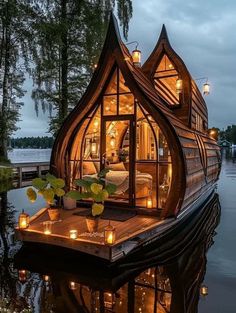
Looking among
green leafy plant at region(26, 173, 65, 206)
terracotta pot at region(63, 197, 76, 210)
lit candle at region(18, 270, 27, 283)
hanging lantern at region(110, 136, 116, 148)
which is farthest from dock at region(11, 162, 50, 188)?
lit candle at region(18, 270, 27, 283)

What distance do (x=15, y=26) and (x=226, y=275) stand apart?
538 inches

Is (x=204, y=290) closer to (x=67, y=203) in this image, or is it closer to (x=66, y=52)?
(x=67, y=203)

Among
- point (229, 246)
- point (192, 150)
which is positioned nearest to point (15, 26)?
point (192, 150)

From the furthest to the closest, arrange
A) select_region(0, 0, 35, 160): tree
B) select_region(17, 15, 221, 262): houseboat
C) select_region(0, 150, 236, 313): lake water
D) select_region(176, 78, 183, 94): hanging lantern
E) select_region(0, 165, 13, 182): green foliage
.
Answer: select_region(0, 0, 35, 160): tree, select_region(0, 165, 13, 182): green foliage, select_region(176, 78, 183, 94): hanging lantern, select_region(17, 15, 221, 262): houseboat, select_region(0, 150, 236, 313): lake water

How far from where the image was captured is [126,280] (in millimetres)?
4391

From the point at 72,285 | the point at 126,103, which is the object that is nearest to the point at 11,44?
the point at 126,103

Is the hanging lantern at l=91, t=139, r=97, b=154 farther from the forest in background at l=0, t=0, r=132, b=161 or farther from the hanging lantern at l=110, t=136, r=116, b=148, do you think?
the forest in background at l=0, t=0, r=132, b=161

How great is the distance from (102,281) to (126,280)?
1.07 ft

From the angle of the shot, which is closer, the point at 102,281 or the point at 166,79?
the point at 102,281

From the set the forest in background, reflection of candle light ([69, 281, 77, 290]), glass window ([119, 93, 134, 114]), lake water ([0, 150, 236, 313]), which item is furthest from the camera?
the forest in background

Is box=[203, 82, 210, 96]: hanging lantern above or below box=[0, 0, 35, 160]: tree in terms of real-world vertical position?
below

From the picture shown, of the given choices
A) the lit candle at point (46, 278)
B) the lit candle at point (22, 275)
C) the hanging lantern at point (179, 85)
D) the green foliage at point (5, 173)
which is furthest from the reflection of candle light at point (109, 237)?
the green foliage at point (5, 173)

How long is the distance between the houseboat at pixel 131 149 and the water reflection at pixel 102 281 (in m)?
0.32

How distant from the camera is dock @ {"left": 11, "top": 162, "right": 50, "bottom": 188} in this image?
1380cm
